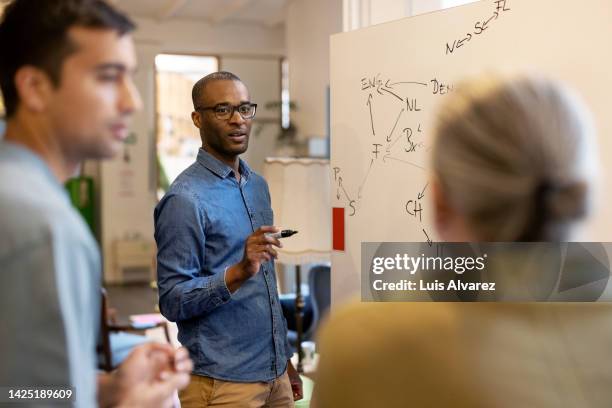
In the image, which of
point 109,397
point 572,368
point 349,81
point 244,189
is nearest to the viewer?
point 572,368

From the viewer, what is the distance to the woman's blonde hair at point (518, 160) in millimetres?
777

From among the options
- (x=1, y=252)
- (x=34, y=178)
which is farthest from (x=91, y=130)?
(x=1, y=252)

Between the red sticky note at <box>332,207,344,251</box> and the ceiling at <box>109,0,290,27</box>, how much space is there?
556 centimetres

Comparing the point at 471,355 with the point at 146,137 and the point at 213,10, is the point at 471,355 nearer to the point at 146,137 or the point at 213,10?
the point at 213,10

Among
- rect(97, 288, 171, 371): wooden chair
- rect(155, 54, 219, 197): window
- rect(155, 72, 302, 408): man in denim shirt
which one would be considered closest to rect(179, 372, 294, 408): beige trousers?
rect(155, 72, 302, 408): man in denim shirt

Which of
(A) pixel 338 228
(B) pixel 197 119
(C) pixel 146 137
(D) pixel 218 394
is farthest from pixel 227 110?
(C) pixel 146 137

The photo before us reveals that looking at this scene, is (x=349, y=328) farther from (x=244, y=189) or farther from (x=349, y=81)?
(x=349, y=81)

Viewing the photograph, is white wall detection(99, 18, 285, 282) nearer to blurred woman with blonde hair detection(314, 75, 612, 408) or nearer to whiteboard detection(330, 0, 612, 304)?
whiteboard detection(330, 0, 612, 304)

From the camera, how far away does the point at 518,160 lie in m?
0.78

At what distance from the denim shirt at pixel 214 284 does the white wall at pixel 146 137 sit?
7385mm

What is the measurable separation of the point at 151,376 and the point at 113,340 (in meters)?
3.58

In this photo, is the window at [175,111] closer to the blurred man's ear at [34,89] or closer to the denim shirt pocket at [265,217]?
the denim shirt pocket at [265,217]

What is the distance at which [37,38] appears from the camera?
2.75ft

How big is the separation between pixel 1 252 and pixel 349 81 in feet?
7.79
